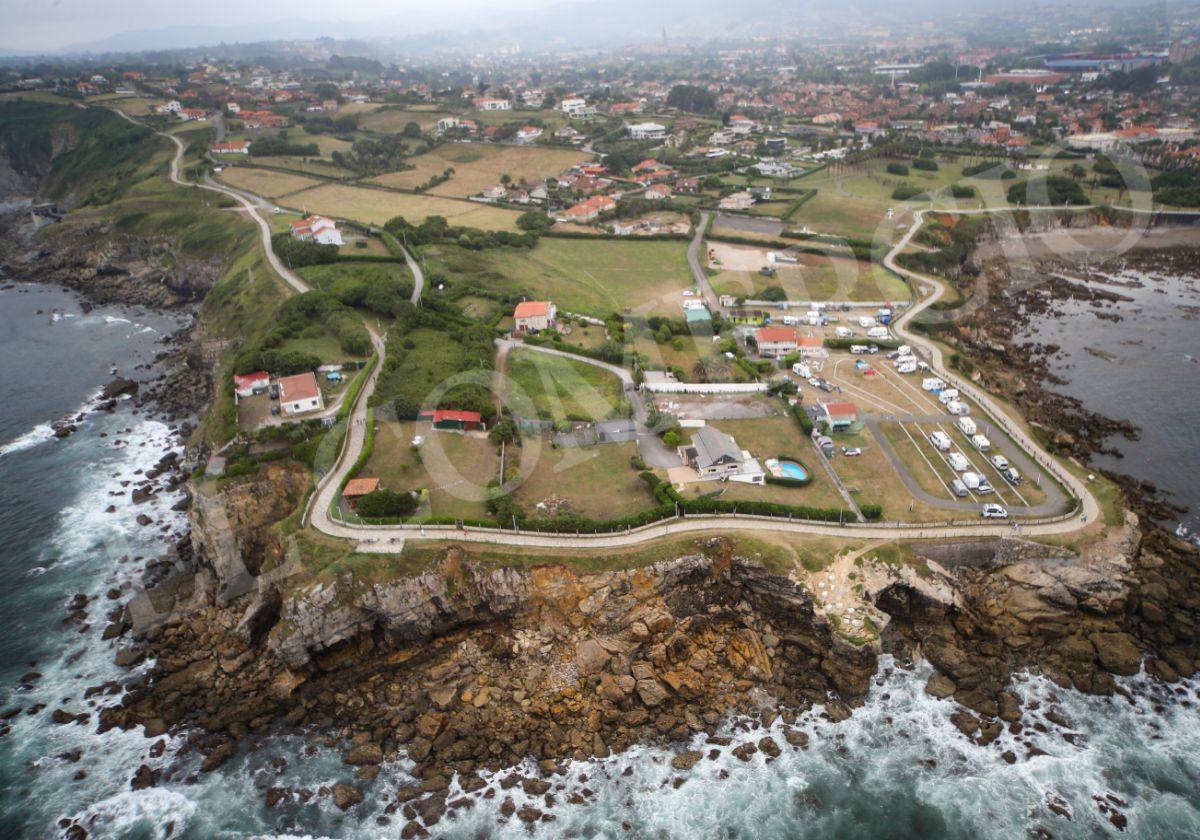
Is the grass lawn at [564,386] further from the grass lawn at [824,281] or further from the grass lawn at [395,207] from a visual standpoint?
the grass lawn at [395,207]

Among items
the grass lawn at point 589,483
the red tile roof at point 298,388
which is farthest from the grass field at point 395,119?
the grass lawn at point 589,483

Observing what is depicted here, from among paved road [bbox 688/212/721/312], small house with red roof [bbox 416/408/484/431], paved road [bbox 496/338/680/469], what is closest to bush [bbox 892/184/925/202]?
paved road [bbox 688/212/721/312]

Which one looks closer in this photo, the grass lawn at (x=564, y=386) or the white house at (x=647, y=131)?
the grass lawn at (x=564, y=386)

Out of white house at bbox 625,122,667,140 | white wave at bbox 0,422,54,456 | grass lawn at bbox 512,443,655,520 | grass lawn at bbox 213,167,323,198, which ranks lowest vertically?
white wave at bbox 0,422,54,456

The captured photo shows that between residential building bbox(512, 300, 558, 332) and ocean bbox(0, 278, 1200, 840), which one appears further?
residential building bbox(512, 300, 558, 332)

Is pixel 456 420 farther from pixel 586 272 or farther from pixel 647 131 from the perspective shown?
pixel 647 131

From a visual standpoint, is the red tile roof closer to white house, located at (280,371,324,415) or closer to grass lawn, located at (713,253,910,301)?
white house, located at (280,371,324,415)
